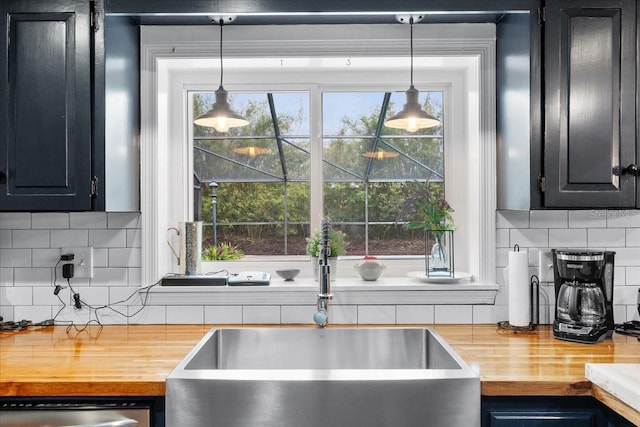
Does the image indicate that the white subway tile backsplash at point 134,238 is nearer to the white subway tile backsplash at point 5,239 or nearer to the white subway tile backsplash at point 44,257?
the white subway tile backsplash at point 44,257

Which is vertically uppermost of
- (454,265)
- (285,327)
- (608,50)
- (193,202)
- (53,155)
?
(608,50)

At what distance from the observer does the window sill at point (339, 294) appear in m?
1.94

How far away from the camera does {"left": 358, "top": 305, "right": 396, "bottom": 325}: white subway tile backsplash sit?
6.41 ft

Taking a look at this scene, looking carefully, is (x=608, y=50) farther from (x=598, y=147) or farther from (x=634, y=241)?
(x=634, y=241)

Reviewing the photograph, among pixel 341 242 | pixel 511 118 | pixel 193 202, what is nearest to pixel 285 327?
pixel 341 242

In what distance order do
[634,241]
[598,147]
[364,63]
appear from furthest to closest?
[364,63], [634,241], [598,147]

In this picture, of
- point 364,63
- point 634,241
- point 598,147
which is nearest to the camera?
point 598,147

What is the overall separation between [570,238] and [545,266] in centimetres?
16

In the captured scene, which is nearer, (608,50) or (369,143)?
(608,50)

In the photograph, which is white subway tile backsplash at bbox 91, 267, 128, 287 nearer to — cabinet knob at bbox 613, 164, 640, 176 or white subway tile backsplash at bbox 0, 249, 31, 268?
white subway tile backsplash at bbox 0, 249, 31, 268

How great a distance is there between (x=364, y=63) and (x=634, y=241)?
131 centimetres

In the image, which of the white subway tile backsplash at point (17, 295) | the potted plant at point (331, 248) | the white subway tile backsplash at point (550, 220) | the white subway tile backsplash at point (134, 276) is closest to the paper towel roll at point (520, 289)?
the white subway tile backsplash at point (550, 220)

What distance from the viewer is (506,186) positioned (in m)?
1.88

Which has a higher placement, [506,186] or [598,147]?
[598,147]
